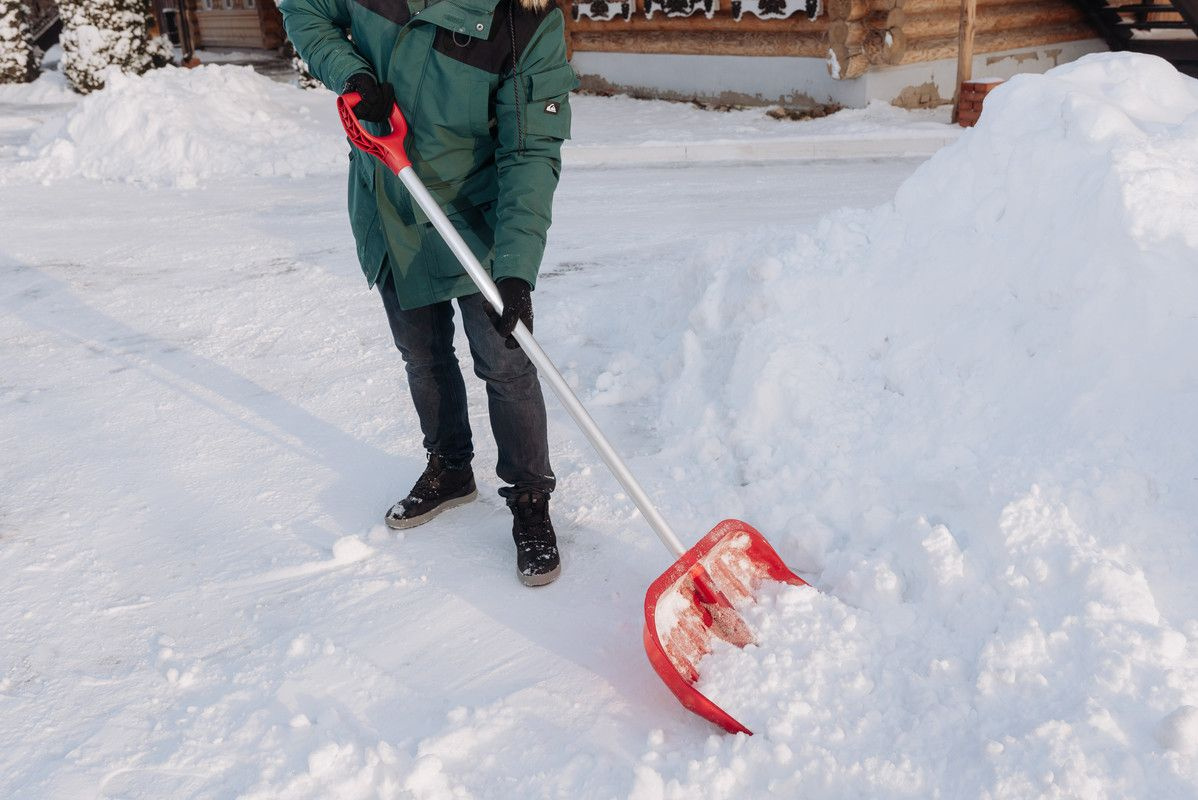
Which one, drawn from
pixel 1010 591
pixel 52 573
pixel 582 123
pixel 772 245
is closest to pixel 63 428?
pixel 52 573

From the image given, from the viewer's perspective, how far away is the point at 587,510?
2941mm

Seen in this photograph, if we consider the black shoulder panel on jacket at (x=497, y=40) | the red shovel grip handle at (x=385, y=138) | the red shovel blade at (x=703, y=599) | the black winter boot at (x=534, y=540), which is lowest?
the black winter boot at (x=534, y=540)

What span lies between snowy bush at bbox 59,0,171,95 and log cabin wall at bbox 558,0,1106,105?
5.46m

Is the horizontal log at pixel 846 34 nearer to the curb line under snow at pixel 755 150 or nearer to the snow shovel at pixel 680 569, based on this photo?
the curb line under snow at pixel 755 150

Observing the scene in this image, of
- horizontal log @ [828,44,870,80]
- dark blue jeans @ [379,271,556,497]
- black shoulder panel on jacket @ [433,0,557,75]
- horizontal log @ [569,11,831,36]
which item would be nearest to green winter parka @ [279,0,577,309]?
black shoulder panel on jacket @ [433,0,557,75]

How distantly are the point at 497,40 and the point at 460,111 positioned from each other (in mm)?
182

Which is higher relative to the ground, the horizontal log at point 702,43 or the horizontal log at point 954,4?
the horizontal log at point 954,4

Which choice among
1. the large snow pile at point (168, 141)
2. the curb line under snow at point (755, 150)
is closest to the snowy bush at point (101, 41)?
the large snow pile at point (168, 141)

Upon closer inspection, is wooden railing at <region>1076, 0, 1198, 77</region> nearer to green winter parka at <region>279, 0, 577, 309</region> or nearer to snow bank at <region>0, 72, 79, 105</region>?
green winter parka at <region>279, 0, 577, 309</region>

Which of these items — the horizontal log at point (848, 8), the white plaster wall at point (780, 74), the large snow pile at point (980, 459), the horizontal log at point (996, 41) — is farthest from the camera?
the horizontal log at point (996, 41)

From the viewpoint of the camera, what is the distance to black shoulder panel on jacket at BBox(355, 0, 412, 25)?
2330mm

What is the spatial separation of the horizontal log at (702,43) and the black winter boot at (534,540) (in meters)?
8.08

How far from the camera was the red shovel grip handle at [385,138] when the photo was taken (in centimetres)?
235

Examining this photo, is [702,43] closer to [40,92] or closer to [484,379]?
[40,92]
